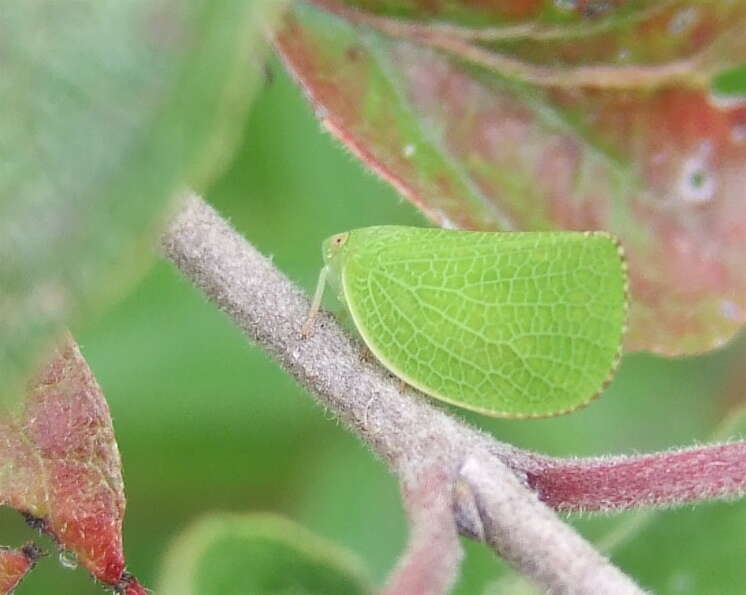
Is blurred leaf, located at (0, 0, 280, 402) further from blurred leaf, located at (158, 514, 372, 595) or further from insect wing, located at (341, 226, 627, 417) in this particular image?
blurred leaf, located at (158, 514, 372, 595)

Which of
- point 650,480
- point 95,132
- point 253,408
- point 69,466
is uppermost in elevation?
point 95,132

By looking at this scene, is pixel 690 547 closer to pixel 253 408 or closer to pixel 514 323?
pixel 514 323

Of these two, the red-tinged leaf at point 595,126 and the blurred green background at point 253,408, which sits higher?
the red-tinged leaf at point 595,126

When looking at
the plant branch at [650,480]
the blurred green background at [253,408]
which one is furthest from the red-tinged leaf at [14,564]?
the blurred green background at [253,408]

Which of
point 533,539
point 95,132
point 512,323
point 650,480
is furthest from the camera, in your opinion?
point 512,323

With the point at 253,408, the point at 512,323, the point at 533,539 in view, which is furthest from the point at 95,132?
the point at 253,408

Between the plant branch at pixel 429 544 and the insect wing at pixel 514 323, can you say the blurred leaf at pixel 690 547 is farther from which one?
the plant branch at pixel 429 544

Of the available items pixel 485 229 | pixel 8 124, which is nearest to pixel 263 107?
pixel 485 229
